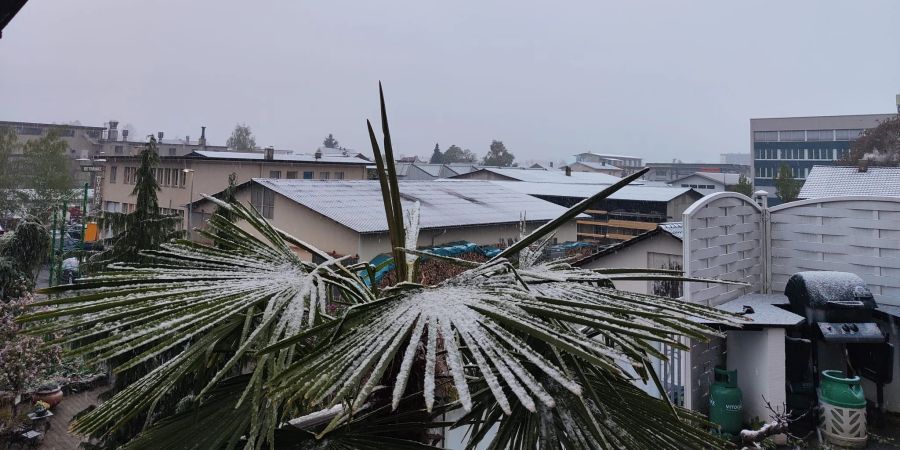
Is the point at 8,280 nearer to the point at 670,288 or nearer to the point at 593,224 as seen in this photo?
the point at 670,288

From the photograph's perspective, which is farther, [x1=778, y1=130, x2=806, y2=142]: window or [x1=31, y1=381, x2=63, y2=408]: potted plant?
[x1=778, y1=130, x2=806, y2=142]: window

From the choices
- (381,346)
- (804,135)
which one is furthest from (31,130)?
(804,135)

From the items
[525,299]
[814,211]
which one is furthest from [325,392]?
[814,211]

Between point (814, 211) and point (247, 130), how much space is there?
60.5 feet

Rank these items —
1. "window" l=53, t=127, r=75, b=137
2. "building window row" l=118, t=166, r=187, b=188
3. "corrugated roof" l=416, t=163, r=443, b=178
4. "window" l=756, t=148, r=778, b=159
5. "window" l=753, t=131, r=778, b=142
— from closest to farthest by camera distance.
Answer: "building window row" l=118, t=166, r=187, b=188
"corrugated roof" l=416, t=163, r=443, b=178
"window" l=53, t=127, r=75, b=137
"window" l=756, t=148, r=778, b=159
"window" l=753, t=131, r=778, b=142

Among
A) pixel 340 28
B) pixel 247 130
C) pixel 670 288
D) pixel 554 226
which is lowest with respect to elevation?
pixel 670 288

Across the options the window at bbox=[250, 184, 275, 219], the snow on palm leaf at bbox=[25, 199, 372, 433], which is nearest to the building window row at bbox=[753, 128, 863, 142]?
the window at bbox=[250, 184, 275, 219]

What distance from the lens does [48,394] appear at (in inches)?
159

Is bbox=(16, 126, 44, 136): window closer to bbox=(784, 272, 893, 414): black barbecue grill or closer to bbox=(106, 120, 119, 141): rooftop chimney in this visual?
bbox=(106, 120, 119, 141): rooftop chimney

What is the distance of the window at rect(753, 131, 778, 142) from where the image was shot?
1611 centimetres

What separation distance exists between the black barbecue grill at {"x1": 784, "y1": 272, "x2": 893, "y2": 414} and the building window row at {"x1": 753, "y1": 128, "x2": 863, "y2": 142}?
46.2ft

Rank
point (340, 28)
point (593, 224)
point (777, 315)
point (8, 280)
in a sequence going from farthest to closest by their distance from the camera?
point (593, 224) < point (8, 280) < point (340, 28) < point (777, 315)

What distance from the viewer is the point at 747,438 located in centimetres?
139

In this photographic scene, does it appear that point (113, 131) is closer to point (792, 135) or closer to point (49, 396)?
point (49, 396)
